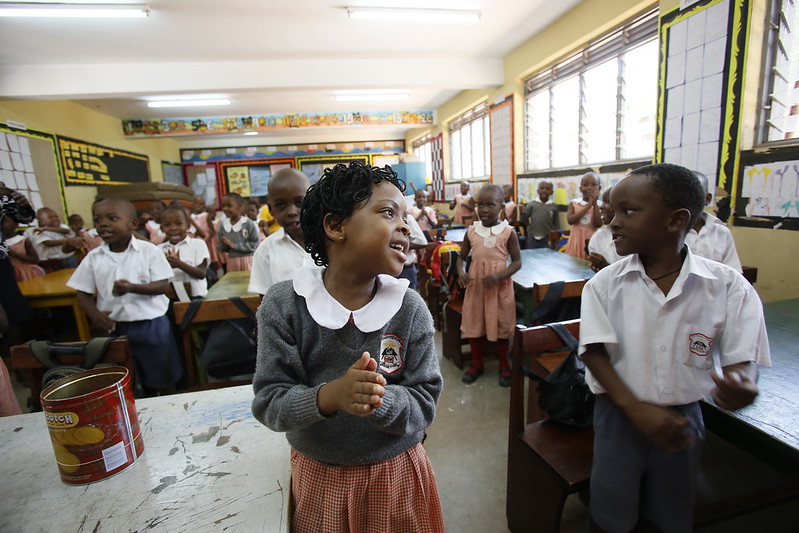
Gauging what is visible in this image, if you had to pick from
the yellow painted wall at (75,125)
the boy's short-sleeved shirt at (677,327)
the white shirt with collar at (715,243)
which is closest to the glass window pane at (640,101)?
the white shirt with collar at (715,243)

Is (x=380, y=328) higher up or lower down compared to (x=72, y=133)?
lower down

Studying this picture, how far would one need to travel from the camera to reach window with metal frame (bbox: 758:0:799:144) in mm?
2785

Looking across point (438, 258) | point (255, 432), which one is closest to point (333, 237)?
point (255, 432)

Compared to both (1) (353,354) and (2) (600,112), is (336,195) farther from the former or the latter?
(2) (600,112)

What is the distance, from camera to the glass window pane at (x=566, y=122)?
5359 mm

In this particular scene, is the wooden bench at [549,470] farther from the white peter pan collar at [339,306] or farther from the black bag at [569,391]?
the white peter pan collar at [339,306]

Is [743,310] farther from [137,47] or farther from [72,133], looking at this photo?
[72,133]

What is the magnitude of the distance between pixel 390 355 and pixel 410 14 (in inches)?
194

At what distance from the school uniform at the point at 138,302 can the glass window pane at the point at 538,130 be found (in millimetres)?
5619

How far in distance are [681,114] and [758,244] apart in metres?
1.31

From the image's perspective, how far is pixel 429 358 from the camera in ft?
2.62

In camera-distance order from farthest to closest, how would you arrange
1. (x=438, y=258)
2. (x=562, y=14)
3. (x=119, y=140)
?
(x=119, y=140)
(x=562, y=14)
(x=438, y=258)

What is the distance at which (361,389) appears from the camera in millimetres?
587

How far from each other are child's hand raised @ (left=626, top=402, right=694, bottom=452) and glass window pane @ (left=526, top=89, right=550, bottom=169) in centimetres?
575
